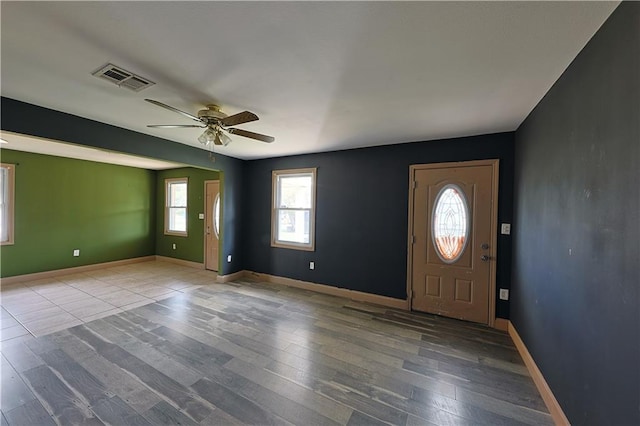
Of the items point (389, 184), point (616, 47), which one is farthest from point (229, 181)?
point (616, 47)

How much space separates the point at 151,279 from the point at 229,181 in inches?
98.8

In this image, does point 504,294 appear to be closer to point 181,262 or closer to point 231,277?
point 231,277

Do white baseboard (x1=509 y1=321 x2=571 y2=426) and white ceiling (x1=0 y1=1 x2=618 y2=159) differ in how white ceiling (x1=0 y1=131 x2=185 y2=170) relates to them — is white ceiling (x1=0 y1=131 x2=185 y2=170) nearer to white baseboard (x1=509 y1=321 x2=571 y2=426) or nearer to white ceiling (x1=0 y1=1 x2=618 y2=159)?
white ceiling (x1=0 y1=1 x2=618 y2=159)

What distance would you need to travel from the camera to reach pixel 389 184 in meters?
3.83

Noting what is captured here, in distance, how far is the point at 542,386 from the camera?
1.97 metres

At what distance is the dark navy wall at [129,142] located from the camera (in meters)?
2.45

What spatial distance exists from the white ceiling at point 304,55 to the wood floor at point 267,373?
243 cm

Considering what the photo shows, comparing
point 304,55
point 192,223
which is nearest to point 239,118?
point 304,55

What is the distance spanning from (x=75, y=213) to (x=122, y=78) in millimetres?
5182

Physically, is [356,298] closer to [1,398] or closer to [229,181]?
[229,181]

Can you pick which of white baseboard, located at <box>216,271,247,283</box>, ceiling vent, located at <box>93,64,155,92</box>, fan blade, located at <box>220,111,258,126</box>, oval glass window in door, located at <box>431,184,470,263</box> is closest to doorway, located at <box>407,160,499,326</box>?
oval glass window in door, located at <box>431,184,470,263</box>

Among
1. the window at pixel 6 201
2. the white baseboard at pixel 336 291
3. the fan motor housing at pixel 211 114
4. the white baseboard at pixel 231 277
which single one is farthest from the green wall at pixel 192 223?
the fan motor housing at pixel 211 114

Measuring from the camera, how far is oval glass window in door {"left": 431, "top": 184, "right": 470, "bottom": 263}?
11.0 ft

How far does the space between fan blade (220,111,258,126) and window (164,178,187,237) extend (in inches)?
186
